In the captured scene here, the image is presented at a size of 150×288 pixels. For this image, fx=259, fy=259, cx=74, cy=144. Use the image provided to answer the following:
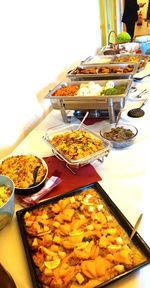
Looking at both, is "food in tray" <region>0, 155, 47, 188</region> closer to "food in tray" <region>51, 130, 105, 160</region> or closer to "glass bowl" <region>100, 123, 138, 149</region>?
"food in tray" <region>51, 130, 105, 160</region>

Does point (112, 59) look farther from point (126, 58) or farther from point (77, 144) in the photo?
point (77, 144)

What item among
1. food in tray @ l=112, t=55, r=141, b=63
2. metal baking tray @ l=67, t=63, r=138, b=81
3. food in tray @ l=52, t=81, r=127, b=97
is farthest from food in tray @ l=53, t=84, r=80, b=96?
food in tray @ l=112, t=55, r=141, b=63

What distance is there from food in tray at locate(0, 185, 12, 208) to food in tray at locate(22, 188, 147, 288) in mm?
64

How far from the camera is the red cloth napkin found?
78 cm

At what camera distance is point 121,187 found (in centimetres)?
77

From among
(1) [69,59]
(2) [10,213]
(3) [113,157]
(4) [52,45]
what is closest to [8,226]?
(2) [10,213]

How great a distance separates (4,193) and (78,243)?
0.23 meters

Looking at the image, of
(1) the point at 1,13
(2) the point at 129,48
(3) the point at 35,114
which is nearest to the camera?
(1) the point at 1,13

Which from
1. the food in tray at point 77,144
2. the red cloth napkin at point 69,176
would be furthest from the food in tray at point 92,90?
the red cloth napkin at point 69,176

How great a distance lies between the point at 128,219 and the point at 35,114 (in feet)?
2.47

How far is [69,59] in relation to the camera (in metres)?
1.68

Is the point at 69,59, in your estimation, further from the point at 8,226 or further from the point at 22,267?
the point at 22,267

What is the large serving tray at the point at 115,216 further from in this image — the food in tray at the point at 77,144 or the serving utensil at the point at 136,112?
the serving utensil at the point at 136,112

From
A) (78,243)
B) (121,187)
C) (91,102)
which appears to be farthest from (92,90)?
(78,243)
